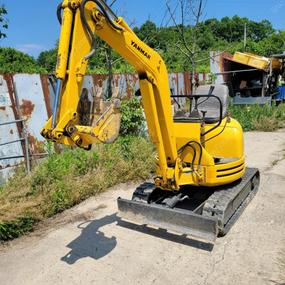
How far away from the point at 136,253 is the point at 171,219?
2.04ft

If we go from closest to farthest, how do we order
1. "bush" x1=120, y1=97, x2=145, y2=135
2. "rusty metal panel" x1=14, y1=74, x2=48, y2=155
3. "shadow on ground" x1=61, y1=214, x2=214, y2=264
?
1. "shadow on ground" x1=61, y1=214, x2=214, y2=264
2. "rusty metal panel" x1=14, y1=74, x2=48, y2=155
3. "bush" x1=120, y1=97, x2=145, y2=135

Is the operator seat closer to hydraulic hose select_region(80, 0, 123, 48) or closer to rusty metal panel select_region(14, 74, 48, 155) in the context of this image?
hydraulic hose select_region(80, 0, 123, 48)

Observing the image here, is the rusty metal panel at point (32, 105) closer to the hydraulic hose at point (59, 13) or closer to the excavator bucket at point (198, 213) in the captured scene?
the excavator bucket at point (198, 213)

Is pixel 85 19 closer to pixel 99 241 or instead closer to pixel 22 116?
pixel 99 241

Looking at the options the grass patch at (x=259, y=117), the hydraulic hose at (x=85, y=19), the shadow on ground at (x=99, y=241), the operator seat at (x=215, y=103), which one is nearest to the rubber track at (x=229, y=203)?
the shadow on ground at (x=99, y=241)

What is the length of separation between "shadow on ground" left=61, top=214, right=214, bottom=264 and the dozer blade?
0.16 m

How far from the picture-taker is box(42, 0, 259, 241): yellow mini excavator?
141 inches

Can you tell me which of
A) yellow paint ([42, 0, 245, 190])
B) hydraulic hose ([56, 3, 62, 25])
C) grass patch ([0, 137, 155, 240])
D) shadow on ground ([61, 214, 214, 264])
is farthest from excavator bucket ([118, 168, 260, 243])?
hydraulic hose ([56, 3, 62, 25])

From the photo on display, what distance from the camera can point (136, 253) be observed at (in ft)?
14.8

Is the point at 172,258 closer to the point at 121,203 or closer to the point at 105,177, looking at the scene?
the point at 121,203

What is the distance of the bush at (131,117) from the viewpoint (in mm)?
8930

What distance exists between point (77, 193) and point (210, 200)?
95.4 inches

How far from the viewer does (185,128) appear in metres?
5.09

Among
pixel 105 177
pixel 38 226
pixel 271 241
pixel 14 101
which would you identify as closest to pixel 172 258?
pixel 271 241
